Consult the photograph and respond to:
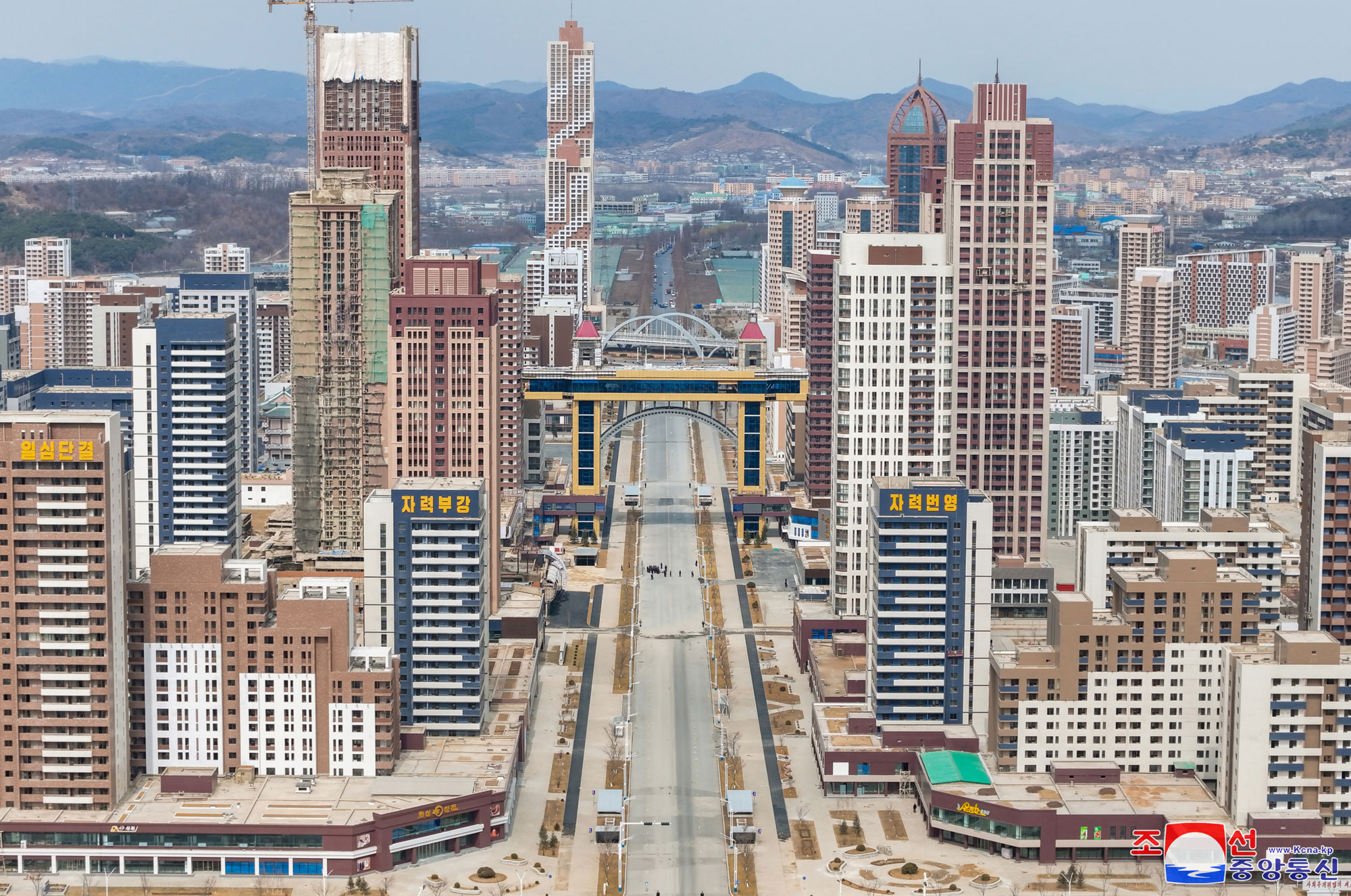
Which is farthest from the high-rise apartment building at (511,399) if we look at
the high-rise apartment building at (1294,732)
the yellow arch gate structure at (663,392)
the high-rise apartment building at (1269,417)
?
the high-rise apartment building at (1294,732)

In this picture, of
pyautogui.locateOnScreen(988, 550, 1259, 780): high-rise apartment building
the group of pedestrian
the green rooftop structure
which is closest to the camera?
the green rooftop structure

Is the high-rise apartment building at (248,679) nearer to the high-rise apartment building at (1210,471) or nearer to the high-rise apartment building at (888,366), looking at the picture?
the high-rise apartment building at (888,366)

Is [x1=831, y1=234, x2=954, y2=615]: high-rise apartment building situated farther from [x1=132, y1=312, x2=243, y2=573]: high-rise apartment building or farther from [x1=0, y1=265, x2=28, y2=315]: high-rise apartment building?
[x1=0, y1=265, x2=28, y2=315]: high-rise apartment building

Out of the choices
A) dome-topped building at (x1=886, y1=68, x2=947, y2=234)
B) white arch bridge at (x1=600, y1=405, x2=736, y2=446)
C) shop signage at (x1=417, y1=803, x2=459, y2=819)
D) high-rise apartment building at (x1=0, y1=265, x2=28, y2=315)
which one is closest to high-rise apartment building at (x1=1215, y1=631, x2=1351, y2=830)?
shop signage at (x1=417, y1=803, x2=459, y2=819)

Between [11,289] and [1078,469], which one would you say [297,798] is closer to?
[1078,469]

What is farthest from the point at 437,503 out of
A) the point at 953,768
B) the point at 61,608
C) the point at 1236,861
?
the point at 1236,861
